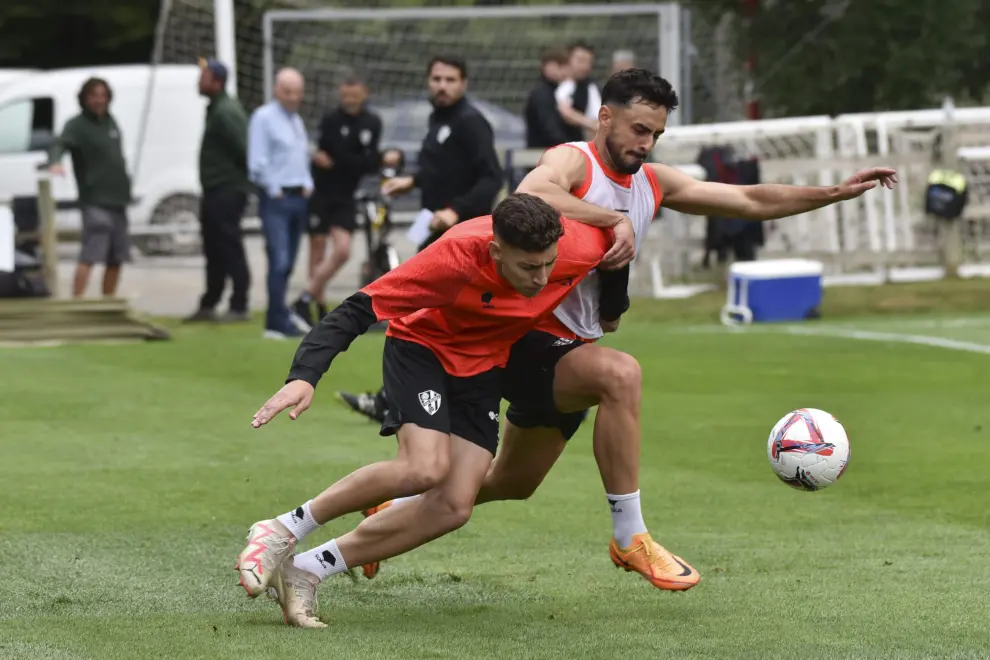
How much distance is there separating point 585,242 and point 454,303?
0.64 meters

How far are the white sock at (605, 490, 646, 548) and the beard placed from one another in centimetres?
118

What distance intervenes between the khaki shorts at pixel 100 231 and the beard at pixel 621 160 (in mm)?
10762

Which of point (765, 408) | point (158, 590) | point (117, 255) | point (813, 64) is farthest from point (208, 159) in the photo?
point (158, 590)

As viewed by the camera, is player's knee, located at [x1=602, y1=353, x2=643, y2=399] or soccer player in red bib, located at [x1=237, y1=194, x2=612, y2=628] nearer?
soccer player in red bib, located at [x1=237, y1=194, x2=612, y2=628]

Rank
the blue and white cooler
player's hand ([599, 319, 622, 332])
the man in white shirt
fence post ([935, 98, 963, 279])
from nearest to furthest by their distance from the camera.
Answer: player's hand ([599, 319, 622, 332]) → the blue and white cooler → the man in white shirt → fence post ([935, 98, 963, 279])

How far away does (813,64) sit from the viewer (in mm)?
22938

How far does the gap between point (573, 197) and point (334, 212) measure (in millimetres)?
10036

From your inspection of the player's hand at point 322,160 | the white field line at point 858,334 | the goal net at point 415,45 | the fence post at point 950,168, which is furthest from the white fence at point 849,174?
the player's hand at point 322,160

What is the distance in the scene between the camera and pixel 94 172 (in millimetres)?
16797

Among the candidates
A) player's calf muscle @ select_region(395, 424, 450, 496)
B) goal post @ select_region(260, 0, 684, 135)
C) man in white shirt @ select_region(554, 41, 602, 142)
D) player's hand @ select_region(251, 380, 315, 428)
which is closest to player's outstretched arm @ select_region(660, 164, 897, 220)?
player's calf muscle @ select_region(395, 424, 450, 496)

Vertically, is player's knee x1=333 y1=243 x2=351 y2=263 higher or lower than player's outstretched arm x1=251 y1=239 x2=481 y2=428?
lower

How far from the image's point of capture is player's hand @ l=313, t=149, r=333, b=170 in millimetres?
16234

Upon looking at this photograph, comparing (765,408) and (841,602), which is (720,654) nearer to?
(841,602)

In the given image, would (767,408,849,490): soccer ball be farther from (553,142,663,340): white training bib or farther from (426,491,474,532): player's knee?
(426,491,474,532): player's knee
